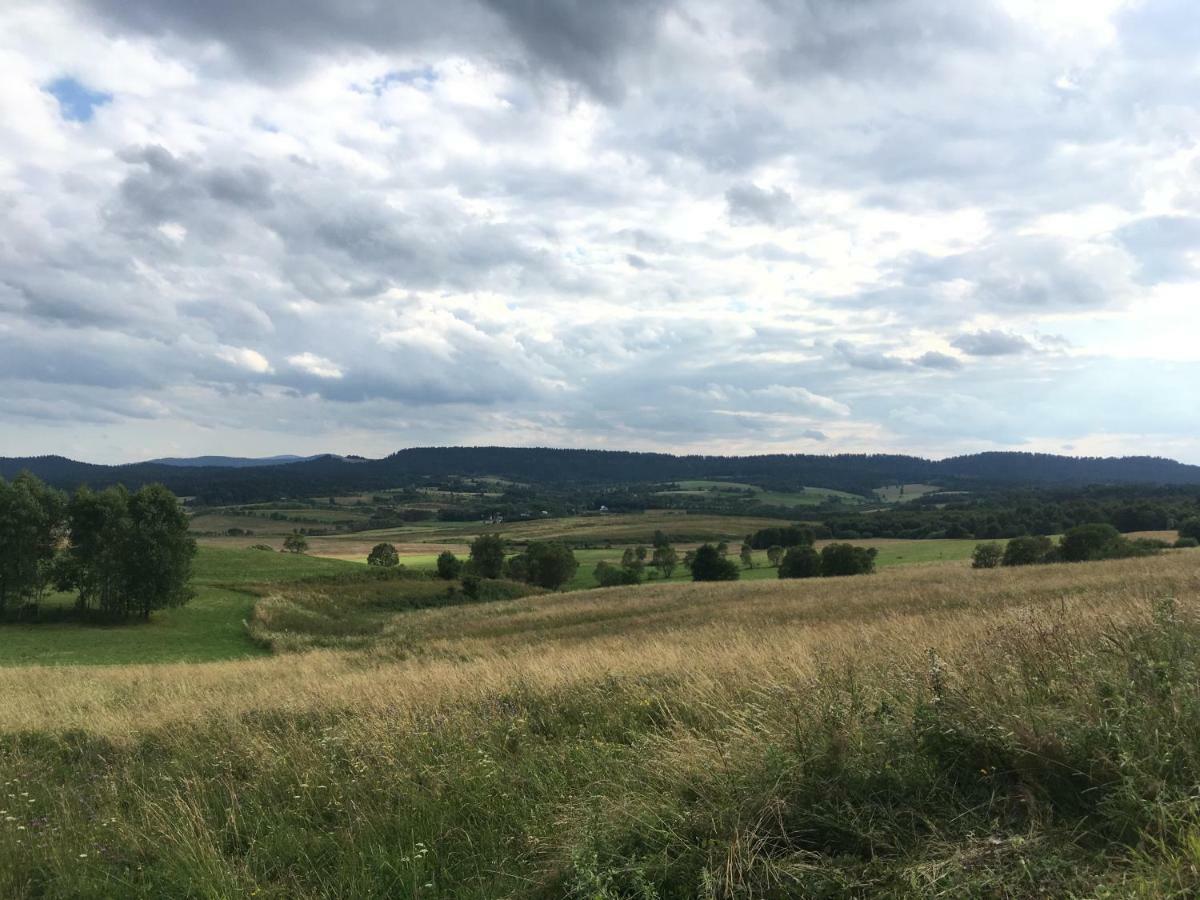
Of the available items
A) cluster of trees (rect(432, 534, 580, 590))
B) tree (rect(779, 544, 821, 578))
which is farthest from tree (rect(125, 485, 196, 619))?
tree (rect(779, 544, 821, 578))

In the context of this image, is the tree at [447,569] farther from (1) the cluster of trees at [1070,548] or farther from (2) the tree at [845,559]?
(1) the cluster of trees at [1070,548]

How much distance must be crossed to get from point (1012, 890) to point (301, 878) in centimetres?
436

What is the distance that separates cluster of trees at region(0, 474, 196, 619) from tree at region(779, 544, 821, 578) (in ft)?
210

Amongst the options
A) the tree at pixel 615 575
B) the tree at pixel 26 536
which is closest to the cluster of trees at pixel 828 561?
the tree at pixel 615 575

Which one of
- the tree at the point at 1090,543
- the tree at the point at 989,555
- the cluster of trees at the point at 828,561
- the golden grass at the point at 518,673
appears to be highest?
the golden grass at the point at 518,673

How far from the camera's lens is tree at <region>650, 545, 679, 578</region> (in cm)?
9906

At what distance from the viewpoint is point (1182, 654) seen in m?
4.84

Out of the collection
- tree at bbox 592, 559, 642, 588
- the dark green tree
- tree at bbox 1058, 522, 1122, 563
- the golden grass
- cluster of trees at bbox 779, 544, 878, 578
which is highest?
the golden grass

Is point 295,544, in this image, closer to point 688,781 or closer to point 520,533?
Result: point 520,533

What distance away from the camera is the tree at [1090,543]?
6075 centimetres

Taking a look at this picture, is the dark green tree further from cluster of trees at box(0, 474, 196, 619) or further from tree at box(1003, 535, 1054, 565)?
cluster of trees at box(0, 474, 196, 619)

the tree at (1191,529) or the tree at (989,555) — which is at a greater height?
the tree at (1191,529)

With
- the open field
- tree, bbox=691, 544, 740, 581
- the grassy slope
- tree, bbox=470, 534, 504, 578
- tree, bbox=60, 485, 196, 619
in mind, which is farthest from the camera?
the open field

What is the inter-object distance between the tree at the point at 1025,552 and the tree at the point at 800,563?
874 inches
